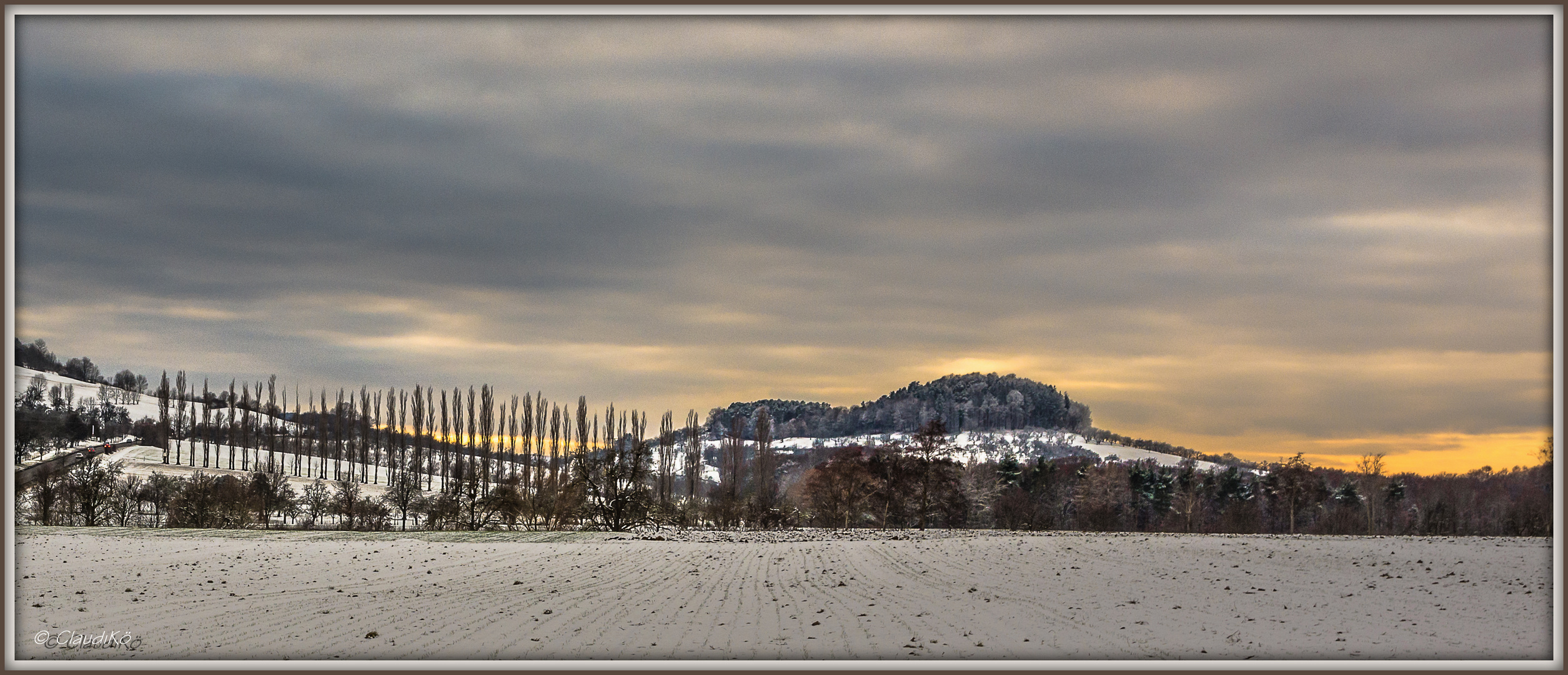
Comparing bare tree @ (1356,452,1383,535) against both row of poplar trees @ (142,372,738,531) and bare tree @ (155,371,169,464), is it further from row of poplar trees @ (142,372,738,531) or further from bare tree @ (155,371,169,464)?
bare tree @ (155,371,169,464)

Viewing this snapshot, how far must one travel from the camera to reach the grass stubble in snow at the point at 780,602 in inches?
441

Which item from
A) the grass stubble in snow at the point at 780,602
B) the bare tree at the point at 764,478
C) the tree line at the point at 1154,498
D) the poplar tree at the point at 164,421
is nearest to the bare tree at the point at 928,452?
the tree line at the point at 1154,498

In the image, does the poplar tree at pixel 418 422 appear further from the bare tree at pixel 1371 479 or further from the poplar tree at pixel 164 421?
the bare tree at pixel 1371 479

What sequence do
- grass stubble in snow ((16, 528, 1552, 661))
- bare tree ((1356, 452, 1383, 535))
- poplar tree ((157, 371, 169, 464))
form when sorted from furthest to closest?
poplar tree ((157, 371, 169, 464)) → bare tree ((1356, 452, 1383, 535)) → grass stubble in snow ((16, 528, 1552, 661))

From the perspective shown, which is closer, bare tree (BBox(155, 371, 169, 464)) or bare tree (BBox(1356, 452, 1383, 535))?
bare tree (BBox(1356, 452, 1383, 535))

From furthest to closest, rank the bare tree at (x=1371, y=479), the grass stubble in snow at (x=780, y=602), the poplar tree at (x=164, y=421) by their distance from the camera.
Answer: the poplar tree at (x=164, y=421), the bare tree at (x=1371, y=479), the grass stubble in snow at (x=780, y=602)

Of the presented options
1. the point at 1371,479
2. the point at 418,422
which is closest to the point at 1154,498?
the point at 1371,479

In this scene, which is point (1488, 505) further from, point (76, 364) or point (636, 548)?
point (76, 364)

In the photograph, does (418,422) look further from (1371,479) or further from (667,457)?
(1371,479)

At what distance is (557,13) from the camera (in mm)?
9938

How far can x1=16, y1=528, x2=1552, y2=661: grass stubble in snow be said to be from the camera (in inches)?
441

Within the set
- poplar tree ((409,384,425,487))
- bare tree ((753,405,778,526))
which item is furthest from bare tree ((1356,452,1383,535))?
poplar tree ((409,384,425,487))

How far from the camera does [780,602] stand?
51.4ft

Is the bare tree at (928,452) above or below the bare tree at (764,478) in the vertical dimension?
above
